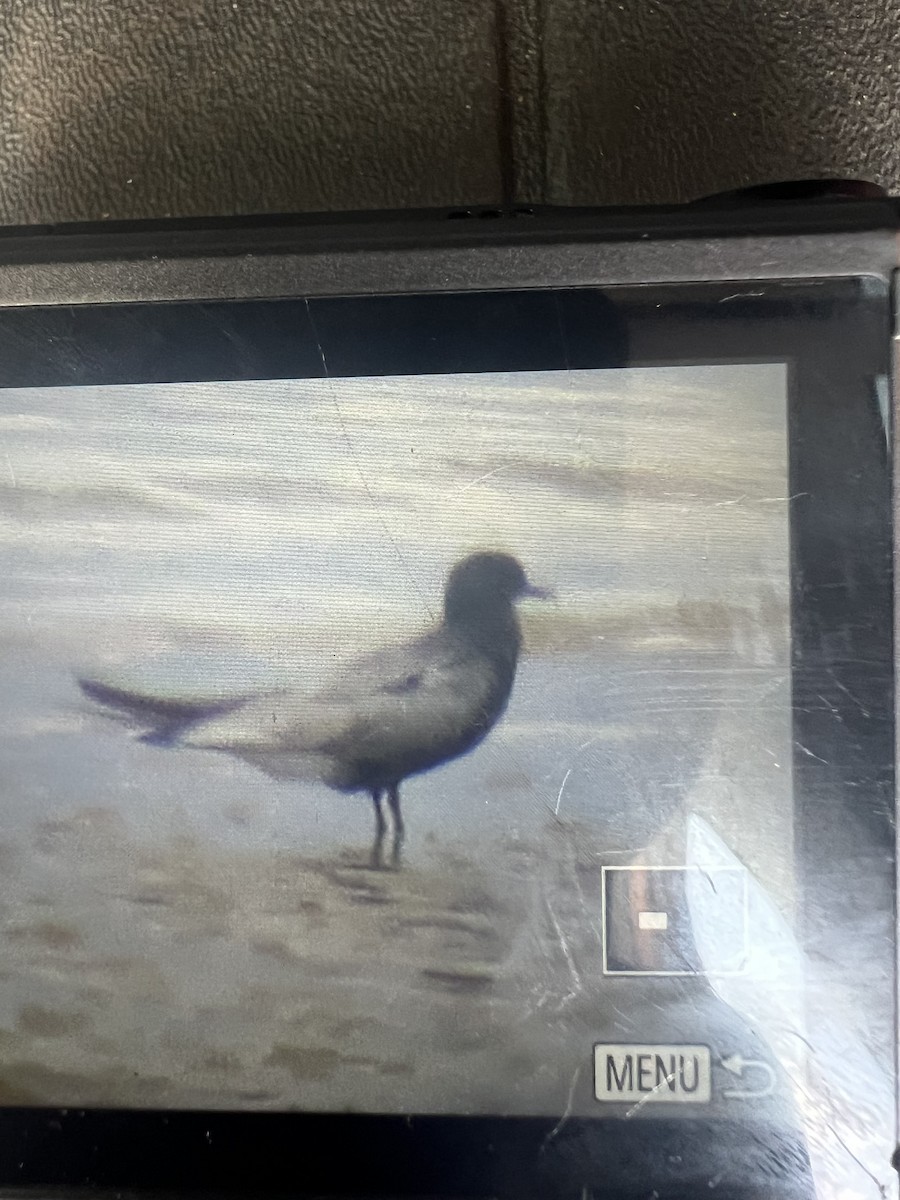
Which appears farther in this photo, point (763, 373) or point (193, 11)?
point (193, 11)

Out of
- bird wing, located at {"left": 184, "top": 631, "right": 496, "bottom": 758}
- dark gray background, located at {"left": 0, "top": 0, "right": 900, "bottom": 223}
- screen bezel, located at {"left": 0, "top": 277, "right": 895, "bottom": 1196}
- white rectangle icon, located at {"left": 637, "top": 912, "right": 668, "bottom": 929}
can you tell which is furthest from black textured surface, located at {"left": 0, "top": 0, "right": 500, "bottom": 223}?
white rectangle icon, located at {"left": 637, "top": 912, "right": 668, "bottom": 929}

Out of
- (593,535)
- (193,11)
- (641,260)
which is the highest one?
(193,11)

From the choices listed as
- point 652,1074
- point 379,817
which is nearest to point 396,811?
point 379,817

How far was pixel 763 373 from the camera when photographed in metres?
0.41

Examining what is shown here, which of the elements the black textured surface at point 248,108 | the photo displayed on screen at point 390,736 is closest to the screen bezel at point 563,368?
the photo displayed on screen at point 390,736

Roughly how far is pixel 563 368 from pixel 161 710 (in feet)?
0.68

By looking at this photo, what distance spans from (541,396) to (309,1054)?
272 mm

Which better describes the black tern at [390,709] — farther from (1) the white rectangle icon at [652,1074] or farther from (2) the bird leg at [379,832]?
(1) the white rectangle icon at [652,1074]

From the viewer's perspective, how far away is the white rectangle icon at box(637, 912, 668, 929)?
0.42 metres

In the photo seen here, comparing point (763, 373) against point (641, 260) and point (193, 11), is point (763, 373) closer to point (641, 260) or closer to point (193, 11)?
point (641, 260)

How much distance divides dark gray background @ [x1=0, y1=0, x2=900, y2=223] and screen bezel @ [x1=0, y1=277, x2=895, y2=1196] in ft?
0.36

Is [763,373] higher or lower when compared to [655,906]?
higher

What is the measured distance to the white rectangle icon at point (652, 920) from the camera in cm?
42

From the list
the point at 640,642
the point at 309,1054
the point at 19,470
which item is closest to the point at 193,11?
the point at 19,470
